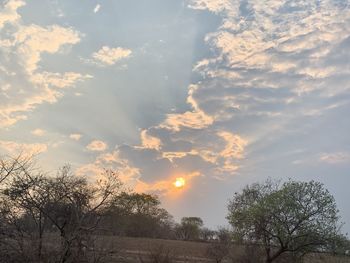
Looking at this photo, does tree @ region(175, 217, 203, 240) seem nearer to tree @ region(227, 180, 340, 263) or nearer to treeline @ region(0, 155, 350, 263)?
treeline @ region(0, 155, 350, 263)

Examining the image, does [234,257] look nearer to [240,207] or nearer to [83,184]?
[240,207]

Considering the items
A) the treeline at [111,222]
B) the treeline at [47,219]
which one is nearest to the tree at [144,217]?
the treeline at [111,222]

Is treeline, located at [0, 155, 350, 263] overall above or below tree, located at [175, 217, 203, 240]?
below

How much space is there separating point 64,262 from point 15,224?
3.35 meters

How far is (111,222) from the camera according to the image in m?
34.2

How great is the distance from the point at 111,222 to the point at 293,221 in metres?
20.1

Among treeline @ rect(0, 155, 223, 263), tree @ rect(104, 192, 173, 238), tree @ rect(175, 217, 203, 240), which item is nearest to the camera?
treeline @ rect(0, 155, 223, 263)

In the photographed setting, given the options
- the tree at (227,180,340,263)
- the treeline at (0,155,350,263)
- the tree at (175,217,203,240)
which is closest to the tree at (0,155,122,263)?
the treeline at (0,155,350,263)

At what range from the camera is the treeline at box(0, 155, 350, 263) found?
73.7ft

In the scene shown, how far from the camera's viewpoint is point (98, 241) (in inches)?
981

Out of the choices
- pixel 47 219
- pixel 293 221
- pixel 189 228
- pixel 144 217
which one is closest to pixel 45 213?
pixel 47 219

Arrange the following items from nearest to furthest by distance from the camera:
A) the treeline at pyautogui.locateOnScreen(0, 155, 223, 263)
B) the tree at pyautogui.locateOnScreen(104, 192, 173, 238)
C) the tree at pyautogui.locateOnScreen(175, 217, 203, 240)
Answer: the treeline at pyautogui.locateOnScreen(0, 155, 223, 263), the tree at pyautogui.locateOnScreen(104, 192, 173, 238), the tree at pyautogui.locateOnScreen(175, 217, 203, 240)

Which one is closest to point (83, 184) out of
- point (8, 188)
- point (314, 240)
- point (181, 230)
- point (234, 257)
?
→ point (8, 188)

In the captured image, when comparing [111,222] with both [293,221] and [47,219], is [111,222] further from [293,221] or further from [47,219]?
[293,221]
